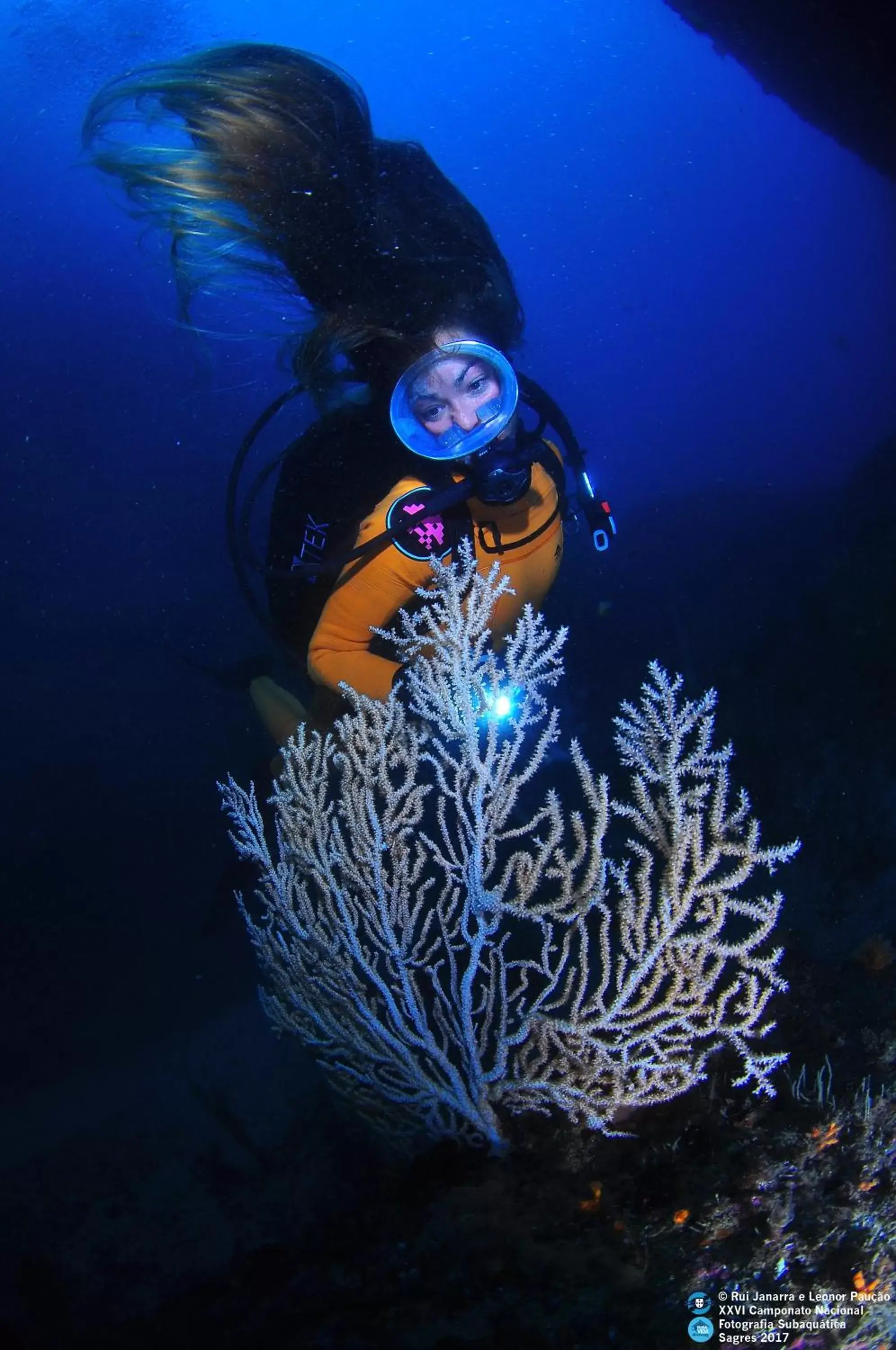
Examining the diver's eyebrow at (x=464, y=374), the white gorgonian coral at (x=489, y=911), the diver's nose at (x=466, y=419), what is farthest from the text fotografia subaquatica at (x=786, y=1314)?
the diver's eyebrow at (x=464, y=374)

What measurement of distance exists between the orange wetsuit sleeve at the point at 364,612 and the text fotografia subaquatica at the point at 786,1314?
8.44 feet

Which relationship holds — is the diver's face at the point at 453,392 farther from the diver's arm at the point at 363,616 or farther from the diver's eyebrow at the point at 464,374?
the diver's arm at the point at 363,616

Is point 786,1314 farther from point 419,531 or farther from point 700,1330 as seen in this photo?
point 419,531

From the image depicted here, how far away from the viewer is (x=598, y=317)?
86688 millimetres

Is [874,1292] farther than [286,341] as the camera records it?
No

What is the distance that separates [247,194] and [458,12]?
258 feet

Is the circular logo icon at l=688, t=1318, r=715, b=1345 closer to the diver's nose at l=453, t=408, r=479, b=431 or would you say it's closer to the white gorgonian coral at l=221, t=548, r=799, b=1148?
the white gorgonian coral at l=221, t=548, r=799, b=1148

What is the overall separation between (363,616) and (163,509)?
69.8 feet

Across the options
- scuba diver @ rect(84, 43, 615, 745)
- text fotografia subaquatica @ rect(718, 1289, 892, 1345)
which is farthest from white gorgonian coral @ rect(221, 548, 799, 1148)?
text fotografia subaquatica @ rect(718, 1289, 892, 1345)

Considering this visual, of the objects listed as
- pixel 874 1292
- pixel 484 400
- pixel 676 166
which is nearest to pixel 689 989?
pixel 874 1292

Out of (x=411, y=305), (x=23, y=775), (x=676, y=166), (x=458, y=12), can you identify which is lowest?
(x=23, y=775)

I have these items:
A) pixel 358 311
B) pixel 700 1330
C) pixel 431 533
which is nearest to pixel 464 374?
pixel 358 311

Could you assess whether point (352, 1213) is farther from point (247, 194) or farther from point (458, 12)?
point (458, 12)

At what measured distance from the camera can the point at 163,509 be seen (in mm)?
22156
